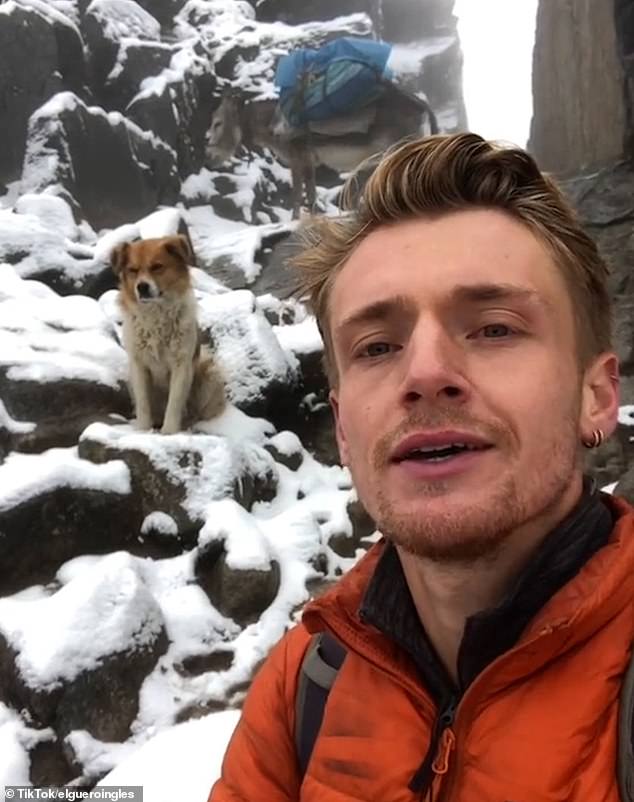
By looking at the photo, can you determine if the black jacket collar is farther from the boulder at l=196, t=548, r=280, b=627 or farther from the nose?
the boulder at l=196, t=548, r=280, b=627

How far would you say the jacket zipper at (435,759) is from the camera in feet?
3.38

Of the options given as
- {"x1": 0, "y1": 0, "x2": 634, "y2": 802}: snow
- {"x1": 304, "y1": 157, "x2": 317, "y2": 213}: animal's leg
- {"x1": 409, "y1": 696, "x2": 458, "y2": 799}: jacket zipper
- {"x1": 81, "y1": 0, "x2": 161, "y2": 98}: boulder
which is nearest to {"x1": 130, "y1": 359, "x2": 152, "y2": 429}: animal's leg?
{"x1": 0, "y1": 0, "x2": 634, "y2": 802}: snow

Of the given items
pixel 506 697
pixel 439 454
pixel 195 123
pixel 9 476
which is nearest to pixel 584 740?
pixel 506 697

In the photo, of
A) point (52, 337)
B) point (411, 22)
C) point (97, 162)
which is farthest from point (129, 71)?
point (52, 337)

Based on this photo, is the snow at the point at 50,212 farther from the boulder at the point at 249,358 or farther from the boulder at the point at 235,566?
the boulder at the point at 235,566

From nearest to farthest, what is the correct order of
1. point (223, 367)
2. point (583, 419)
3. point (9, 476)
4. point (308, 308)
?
point (583, 419), point (308, 308), point (9, 476), point (223, 367)

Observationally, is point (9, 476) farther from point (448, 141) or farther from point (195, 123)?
point (195, 123)

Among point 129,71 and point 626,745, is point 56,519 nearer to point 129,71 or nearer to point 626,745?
point 626,745

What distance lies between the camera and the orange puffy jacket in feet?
3.13

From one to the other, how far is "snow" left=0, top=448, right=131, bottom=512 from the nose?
3.87 metres

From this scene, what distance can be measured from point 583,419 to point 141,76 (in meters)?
15.9

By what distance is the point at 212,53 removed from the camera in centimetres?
1689

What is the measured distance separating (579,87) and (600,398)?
722 cm

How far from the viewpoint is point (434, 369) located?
110cm
